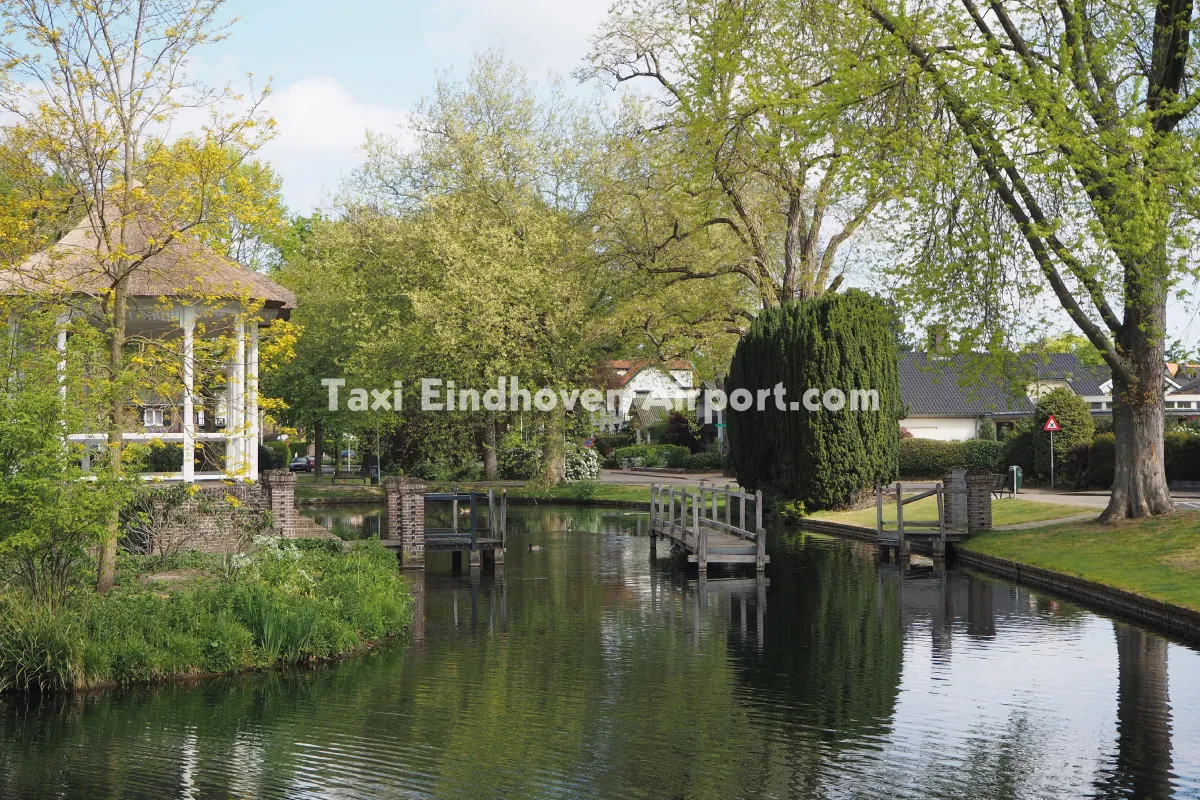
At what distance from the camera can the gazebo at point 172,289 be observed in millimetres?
13469

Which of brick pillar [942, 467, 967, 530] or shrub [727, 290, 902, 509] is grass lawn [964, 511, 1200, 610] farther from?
shrub [727, 290, 902, 509]

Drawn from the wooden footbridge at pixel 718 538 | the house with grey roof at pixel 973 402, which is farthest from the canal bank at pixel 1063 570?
the house with grey roof at pixel 973 402

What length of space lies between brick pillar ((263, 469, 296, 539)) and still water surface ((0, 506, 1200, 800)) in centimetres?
450

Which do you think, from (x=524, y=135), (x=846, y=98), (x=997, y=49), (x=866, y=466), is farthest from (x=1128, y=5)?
(x=524, y=135)

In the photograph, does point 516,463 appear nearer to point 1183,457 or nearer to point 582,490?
point 582,490

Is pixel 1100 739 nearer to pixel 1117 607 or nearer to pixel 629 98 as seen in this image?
pixel 1117 607

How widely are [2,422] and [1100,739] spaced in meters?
9.98

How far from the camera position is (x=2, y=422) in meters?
10.7

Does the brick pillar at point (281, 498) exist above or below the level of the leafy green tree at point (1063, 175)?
below

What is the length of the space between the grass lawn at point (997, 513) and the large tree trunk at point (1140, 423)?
3.06 metres

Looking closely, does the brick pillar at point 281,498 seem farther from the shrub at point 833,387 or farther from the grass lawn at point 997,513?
the shrub at point 833,387

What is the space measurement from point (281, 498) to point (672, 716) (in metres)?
11.1

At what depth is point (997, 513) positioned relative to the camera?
2505cm

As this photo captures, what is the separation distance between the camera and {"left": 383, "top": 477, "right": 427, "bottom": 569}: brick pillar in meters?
20.3
